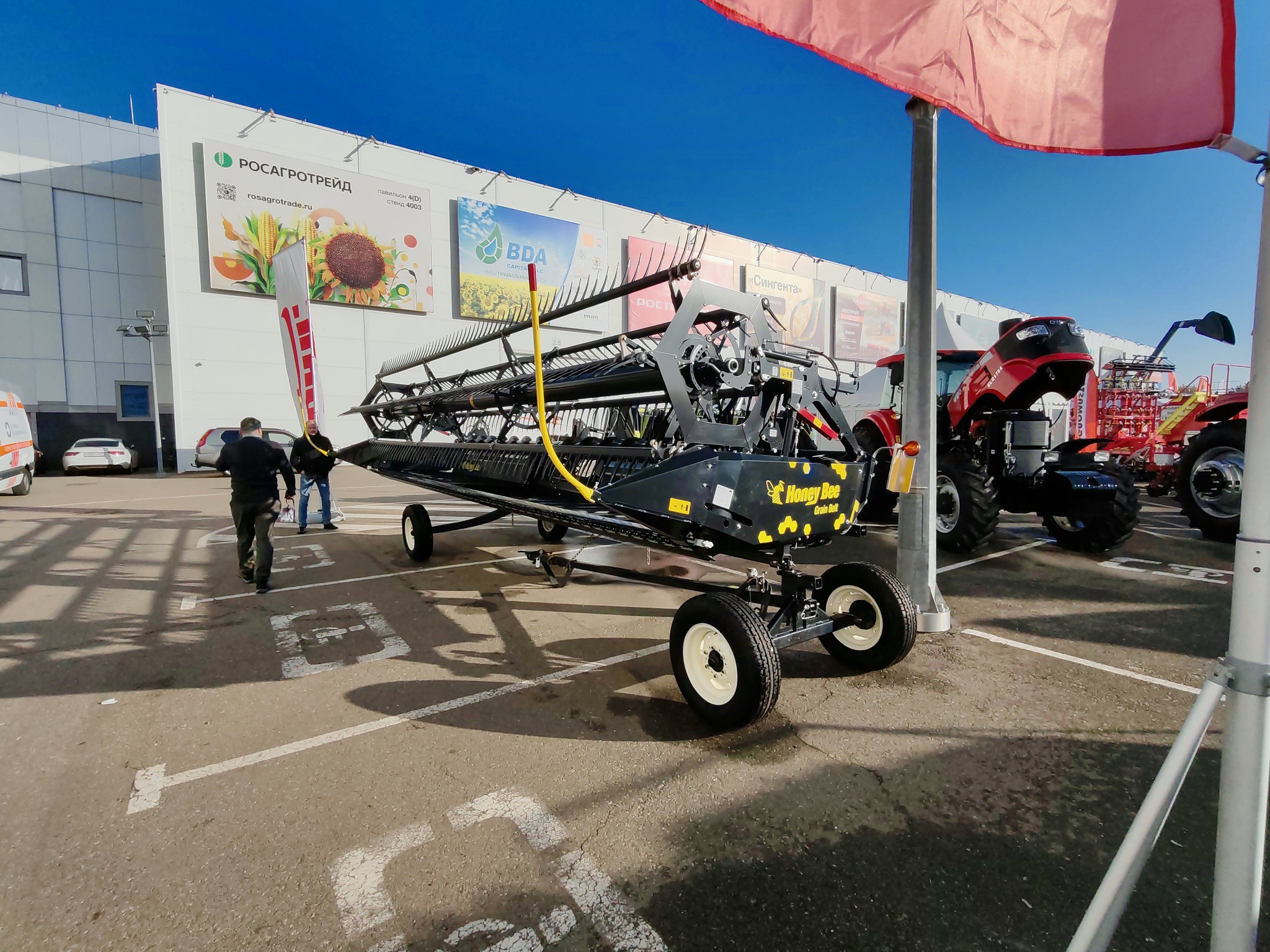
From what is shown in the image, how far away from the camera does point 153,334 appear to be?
19750 millimetres

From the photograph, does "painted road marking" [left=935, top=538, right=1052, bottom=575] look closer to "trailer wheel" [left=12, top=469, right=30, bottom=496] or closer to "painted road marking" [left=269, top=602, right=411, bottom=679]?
"painted road marking" [left=269, top=602, right=411, bottom=679]

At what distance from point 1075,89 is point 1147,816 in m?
2.11

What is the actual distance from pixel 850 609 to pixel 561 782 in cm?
200

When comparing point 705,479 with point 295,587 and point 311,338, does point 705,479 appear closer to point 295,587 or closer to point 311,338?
point 295,587

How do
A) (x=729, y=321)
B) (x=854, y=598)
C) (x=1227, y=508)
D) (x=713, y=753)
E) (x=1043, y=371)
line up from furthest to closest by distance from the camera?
(x=1227, y=508)
(x=1043, y=371)
(x=854, y=598)
(x=729, y=321)
(x=713, y=753)

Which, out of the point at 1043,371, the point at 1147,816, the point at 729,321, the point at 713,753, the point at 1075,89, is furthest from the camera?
the point at 1043,371

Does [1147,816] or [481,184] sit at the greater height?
[481,184]

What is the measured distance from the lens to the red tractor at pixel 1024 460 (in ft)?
20.0

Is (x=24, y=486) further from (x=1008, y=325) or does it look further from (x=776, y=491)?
(x=1008, y=325)

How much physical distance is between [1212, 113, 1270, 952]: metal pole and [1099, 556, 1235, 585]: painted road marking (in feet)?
18.5

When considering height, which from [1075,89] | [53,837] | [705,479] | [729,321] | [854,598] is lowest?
[53,837]

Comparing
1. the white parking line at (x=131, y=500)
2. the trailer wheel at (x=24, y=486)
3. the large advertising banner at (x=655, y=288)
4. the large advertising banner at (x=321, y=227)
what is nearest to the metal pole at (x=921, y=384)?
the white parking line at (x=131, y=500)

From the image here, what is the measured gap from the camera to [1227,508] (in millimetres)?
6926

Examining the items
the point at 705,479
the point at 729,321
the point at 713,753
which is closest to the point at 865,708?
the point at 713,753
